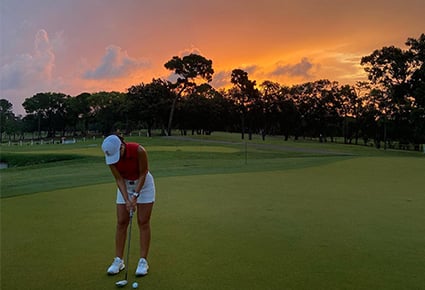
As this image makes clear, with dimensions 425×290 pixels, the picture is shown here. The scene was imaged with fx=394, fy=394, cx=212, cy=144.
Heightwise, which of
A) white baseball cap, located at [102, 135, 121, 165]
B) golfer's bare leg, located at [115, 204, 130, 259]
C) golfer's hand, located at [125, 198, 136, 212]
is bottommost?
golfer's bare leg, located at [115, 204, 130, 259]

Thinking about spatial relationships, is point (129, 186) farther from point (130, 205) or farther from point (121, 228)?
point (121, 228)

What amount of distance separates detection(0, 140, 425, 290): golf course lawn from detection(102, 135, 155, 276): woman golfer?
26 centimetres

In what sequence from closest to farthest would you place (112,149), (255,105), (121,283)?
(121,283), (112,149), (255,105)

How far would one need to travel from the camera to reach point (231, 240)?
5992 mm

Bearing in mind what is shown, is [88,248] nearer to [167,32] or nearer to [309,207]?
[309,207]

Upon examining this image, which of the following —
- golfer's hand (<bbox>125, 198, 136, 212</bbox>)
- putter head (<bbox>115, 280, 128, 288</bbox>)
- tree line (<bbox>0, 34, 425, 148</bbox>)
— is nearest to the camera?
putter head (<bbox>115, 280, 128, 288</bbox>)

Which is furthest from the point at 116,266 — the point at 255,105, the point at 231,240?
the point at 255,105

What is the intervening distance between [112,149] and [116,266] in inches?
54.4

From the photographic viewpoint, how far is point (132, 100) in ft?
234

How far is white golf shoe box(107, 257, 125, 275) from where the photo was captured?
4.57 m

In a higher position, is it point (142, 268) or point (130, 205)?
point (130, 205)

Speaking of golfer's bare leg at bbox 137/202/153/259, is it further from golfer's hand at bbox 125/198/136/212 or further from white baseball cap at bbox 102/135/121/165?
white baseball cap at bbox 102/135/121/165

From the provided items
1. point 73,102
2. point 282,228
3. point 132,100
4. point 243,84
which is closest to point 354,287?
point 282,228

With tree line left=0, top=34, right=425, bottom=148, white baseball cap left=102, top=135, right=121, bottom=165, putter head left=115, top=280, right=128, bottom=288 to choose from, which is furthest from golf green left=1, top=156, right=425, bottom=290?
tree line left=0, top=34, right=425, bottom=148
